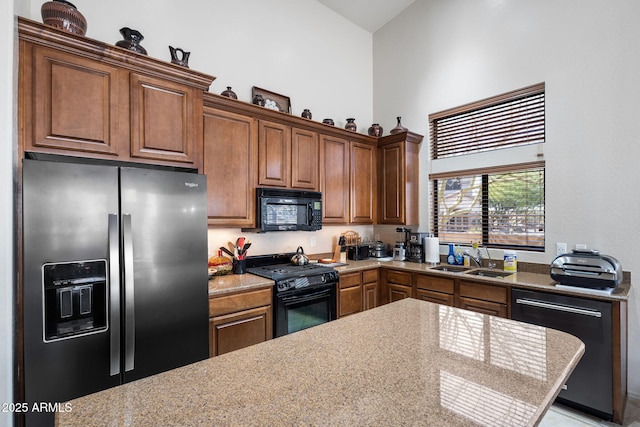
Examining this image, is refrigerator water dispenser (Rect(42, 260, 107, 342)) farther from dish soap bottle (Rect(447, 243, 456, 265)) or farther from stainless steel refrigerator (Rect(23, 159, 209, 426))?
dish soap bottle (Rect(447, 243, 456, 265))

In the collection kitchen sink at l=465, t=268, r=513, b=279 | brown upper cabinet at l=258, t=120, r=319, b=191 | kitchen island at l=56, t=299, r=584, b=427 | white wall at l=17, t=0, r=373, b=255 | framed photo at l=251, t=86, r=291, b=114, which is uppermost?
white wall at l=17, t=0, r=373, b=255

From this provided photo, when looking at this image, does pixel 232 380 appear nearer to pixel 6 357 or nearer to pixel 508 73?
pixel 6 357

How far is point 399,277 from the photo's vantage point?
11.1 feet

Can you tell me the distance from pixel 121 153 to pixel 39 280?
84cm

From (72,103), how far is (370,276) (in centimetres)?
290

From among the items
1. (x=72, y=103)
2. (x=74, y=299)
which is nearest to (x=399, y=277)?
(x=74, y=299)

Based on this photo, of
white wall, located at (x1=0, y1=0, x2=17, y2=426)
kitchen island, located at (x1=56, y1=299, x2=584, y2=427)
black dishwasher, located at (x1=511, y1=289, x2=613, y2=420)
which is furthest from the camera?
black dishwasher, located at (x1=511, y1=289, x2=613, y2=420)

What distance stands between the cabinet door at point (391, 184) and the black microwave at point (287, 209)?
1.00 meters

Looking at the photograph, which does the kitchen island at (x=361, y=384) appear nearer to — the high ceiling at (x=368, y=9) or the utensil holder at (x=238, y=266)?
the utensil holder at (x=238, y=266)

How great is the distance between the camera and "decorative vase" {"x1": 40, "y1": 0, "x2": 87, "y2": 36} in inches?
70.8

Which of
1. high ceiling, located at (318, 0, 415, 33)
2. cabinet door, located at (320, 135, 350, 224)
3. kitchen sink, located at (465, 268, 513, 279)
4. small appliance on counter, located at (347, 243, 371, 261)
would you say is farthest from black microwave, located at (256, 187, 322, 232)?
high ceiling, located at (318, 0, 415, 33)

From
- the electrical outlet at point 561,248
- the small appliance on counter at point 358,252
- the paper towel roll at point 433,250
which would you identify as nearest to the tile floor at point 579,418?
the electrical outlet at point 561,248

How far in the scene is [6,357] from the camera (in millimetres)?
1482

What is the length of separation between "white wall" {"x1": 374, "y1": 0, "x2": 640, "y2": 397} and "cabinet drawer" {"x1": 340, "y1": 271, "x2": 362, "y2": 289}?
1.64 meters
